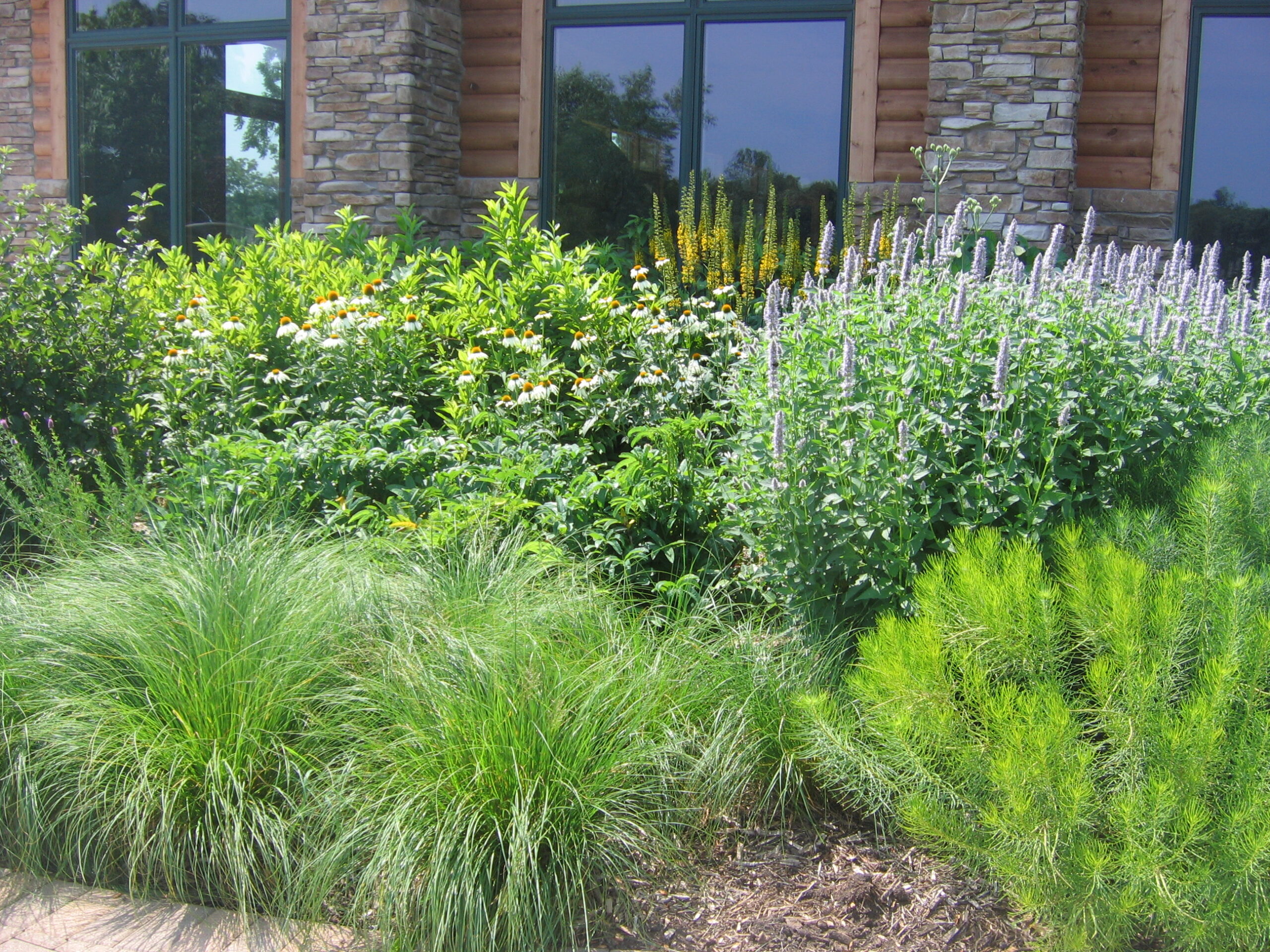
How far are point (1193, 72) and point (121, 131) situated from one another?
8.33 meters

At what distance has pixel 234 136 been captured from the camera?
884 cm

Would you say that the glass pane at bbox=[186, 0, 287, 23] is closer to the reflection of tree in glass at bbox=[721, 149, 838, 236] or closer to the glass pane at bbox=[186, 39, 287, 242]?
the glass pane at bbox=[186, 39, 287, 242]

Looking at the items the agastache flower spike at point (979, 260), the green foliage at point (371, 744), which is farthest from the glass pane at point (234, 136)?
the agastache flower spike at point (979, 260)

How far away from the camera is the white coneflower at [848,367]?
3039 mm

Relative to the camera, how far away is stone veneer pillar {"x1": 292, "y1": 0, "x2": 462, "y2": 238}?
759cm

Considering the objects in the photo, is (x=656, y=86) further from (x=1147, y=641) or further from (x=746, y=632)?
(x=1147, y=641)

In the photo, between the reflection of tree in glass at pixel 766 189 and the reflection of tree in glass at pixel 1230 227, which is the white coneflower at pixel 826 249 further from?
the reflection of tree in glass at pixel 1230 227

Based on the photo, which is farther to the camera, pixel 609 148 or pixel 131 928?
pixel 609 148

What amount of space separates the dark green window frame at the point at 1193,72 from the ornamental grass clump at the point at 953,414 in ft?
12.4

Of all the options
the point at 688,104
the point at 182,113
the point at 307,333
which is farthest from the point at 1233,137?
the point at 182,113

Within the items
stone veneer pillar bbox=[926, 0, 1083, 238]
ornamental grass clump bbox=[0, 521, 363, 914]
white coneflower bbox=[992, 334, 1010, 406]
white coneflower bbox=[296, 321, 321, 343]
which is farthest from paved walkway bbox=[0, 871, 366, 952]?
stone veneer pillar bbox=[926, 0, 1083, 238]

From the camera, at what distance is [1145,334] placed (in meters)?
3.44

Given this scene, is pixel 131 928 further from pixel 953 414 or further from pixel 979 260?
pixel 979 260

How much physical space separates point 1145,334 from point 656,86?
5.22m
